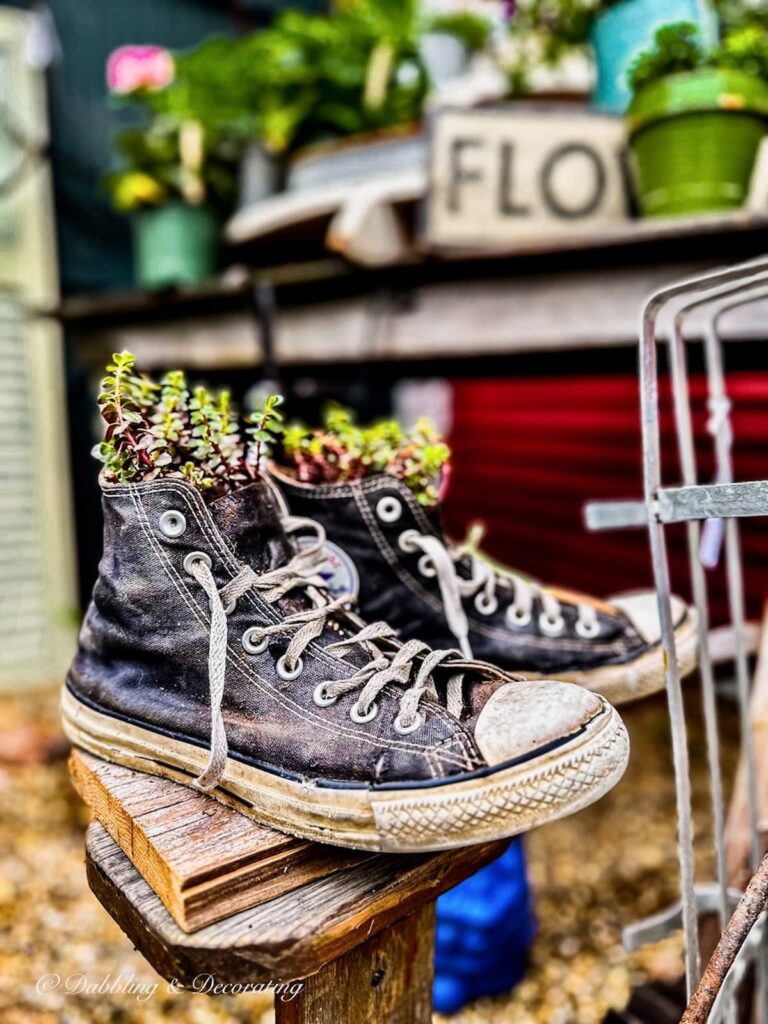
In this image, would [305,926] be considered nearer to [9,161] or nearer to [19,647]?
[19,647]

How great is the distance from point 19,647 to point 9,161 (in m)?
2.34

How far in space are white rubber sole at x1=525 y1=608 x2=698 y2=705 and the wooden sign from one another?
1.13 meters

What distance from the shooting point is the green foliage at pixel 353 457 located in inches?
43.8

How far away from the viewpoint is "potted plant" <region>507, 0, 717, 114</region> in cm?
191

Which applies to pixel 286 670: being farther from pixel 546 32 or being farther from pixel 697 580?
pixel 546 32

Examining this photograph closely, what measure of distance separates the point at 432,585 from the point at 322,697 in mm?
312

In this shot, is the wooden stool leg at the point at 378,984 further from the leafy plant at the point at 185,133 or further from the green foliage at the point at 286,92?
the leafy plant at the point at 185,133

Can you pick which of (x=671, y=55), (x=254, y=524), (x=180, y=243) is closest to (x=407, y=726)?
(x=254, y=524)

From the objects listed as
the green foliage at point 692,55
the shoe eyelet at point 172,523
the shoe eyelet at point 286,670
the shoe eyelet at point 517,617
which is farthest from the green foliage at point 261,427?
the green foliage at point 692,55

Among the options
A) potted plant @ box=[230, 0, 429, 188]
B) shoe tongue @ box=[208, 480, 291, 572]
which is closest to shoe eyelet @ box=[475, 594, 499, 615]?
shoe tongue @ box=[208, 480, 291, 572]

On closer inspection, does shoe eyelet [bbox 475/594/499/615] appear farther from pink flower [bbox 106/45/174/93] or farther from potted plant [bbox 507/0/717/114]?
pink flower [bbox 106/45/174/93]

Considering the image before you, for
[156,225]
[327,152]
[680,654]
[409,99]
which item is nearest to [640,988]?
[680,654]

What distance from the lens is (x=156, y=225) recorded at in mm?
2816

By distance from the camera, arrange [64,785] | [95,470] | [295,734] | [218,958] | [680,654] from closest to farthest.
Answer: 1. [218,958]
2. [295,734]
3. [680,654]
4. [64,785]
5. [95,470]
